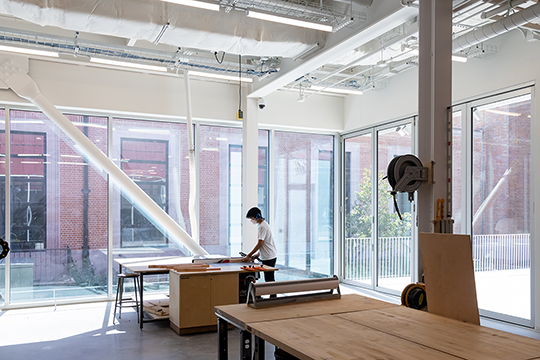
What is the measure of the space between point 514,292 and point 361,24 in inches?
157

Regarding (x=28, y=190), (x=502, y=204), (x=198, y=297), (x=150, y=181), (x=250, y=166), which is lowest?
(x=198, y=297)

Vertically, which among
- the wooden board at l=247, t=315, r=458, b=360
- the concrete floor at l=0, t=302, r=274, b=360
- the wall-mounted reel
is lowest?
the concrete floor at l=0, t=302, r=274, b=360

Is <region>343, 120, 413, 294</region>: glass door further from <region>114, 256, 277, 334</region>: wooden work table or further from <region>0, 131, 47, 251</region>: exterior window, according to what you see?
<region>0, 131, 47, 251</region>: exterior window

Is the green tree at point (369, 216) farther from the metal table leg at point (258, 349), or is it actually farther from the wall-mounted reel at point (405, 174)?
the metal table leg at point (258, 349)

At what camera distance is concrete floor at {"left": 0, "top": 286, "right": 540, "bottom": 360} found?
4.89m

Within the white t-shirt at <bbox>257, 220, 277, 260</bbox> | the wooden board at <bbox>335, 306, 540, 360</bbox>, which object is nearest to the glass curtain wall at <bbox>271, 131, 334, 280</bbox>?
the white t-shirt at <bbox>257, 220, 277, 260</bbox>

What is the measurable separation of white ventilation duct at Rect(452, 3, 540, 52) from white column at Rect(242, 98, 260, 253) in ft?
12.6

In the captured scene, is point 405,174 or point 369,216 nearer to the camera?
point 405,174

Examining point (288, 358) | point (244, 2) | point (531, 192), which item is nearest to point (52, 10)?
point (244, 2)

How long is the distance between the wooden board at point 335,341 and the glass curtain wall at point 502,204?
4278mm

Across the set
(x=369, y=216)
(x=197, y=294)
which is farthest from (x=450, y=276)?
(x=369, y=216)

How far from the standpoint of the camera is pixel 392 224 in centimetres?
845

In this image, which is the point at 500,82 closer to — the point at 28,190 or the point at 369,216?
the point at 369,216

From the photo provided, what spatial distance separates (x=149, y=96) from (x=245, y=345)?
5828 millimetres
